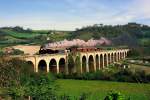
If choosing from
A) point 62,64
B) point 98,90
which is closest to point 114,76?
point 62,64

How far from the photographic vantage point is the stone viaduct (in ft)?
214

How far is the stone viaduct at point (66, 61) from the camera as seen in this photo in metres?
65.3

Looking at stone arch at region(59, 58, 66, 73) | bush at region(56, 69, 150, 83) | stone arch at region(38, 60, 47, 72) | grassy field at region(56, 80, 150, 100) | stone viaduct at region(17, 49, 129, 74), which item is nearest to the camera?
grassy field at region(56, 80, 150, 100)

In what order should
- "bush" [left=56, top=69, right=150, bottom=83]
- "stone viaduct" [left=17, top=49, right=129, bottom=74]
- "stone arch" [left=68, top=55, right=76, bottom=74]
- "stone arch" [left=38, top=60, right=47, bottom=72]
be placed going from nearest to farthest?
"stone viaduct" [left=17, top=49, right=129, bottom=74] → "bush" [left=56, top=69, right=150, bottom=83] → "stone arch" [left=38, top=60, right=47, bottom=72] → "stone arch" [left=68, top=55, right=76, bottom=74]

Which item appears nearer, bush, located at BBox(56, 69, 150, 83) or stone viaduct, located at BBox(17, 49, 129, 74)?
stone viaduct, located at BBox(17, 49, 129, 74)

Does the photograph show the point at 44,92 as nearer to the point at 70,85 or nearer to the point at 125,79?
the point at 70,85

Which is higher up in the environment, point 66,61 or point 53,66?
point 66,61

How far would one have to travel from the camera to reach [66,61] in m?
78.1

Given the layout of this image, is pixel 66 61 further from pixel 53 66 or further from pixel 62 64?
pixel 53 66

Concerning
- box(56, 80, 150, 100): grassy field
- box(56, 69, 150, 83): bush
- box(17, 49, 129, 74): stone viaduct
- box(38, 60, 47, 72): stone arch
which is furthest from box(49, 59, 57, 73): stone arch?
box(56, 80, 150, 100): grassy field

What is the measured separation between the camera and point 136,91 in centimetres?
5150

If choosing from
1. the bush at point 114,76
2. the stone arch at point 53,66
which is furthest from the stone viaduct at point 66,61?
the bush at point 114,76

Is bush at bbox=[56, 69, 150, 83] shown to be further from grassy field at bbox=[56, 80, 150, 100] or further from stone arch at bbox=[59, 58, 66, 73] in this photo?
stone arch at bbox=[59, 58, 66, 73]

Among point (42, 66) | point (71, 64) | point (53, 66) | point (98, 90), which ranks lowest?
point (98, 90)
